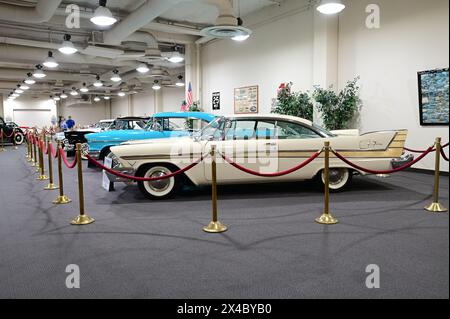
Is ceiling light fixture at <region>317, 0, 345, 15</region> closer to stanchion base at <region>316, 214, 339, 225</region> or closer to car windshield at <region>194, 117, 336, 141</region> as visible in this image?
car windshield at <region>194, 117, 336, 141</region>

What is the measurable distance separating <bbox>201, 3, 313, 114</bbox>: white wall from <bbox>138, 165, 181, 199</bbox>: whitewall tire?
6374 mm

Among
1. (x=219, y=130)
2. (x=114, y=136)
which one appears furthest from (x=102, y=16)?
(x=219, y=130)

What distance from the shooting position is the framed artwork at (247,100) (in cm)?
1284

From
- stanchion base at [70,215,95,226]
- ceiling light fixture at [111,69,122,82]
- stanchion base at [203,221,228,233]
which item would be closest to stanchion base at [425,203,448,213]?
stanchion base at [203,221,228,233]

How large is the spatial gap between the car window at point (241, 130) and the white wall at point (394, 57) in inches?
Answer: 162

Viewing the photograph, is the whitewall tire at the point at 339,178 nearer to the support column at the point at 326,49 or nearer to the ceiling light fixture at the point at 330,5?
the ceiling light fixture at the point at 330,5

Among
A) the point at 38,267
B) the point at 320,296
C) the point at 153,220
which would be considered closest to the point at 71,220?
the point at 153,220

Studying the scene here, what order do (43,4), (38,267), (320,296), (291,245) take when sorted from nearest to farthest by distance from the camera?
(320,296) → (38,267) → (291,245) → (43,4)

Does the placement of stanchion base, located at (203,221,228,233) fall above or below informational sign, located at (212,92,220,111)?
below

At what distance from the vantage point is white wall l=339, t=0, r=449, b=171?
762 cm

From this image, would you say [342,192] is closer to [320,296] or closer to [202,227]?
[202,227]

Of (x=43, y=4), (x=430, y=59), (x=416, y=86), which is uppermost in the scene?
(x=43, y=4)

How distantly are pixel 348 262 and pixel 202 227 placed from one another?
1.78m

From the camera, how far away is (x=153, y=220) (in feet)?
15.4
